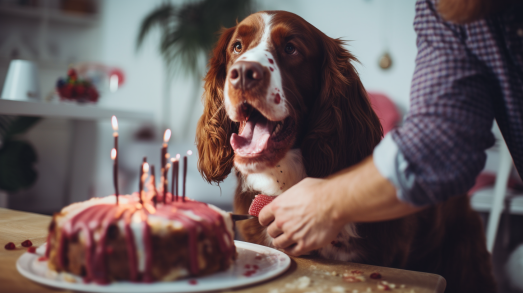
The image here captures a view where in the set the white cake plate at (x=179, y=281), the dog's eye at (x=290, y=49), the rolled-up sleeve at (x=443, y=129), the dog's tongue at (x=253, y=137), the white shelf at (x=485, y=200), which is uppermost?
the dog's eye at (x=290, y=49)

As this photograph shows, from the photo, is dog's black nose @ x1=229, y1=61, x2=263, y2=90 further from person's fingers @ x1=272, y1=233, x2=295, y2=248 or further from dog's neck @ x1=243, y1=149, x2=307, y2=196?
person's fingers @ x1=272, y1=233, x2=295, y2=248

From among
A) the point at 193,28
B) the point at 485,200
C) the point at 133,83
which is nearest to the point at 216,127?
the point at 485,200

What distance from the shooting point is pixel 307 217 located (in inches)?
32.7

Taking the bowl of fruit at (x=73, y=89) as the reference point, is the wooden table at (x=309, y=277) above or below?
below

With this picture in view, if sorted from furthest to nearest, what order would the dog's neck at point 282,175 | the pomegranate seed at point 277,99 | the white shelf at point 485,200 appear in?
the white shelf at point 485,200
the dog's neck at point 282,175
the pomegranate seed at point 277,99

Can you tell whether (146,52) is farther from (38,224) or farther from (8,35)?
(38,224)

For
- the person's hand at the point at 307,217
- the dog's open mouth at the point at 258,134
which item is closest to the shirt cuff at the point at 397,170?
the person's hand at the point at 307,217

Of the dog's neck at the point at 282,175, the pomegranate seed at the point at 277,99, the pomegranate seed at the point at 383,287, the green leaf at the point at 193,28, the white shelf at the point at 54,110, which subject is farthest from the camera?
the green leaf at the point at 193,28

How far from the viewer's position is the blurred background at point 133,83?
3.48 metres

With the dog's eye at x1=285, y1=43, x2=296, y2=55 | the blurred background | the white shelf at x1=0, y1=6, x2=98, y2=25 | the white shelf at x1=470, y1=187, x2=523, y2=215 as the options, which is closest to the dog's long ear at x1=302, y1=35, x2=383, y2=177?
the dog's eye at x1=285, y1=43, x2=296, y2=55

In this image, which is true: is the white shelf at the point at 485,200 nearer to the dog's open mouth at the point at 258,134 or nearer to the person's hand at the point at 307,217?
the dog's open mouth at the point at 258,134

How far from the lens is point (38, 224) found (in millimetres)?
1206

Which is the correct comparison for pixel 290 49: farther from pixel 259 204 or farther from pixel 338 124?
pixel 259 204

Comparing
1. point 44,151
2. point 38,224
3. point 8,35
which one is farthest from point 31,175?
point 38,224
